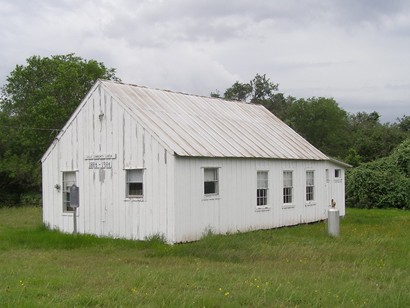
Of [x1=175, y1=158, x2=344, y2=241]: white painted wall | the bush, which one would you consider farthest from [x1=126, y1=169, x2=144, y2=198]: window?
the bush

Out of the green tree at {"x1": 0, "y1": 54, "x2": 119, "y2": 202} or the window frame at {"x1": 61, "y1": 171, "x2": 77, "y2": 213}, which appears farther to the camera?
the green tree at {"x1": 0, "y1": 54, "x2": 119, "y2": 202}

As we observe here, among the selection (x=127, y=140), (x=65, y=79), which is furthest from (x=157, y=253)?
(x=65, y=79)

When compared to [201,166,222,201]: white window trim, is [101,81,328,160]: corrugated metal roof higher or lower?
higher

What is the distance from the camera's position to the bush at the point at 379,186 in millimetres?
35219

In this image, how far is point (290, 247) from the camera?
53.5 feet

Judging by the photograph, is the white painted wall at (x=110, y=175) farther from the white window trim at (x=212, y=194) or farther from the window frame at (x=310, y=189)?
the window frame at (x=310, y=189)

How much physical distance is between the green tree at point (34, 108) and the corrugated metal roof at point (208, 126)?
1854 centimetres

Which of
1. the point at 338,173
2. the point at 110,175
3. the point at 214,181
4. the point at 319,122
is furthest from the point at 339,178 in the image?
the point at 319,122

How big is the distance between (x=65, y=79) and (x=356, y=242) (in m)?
29.2

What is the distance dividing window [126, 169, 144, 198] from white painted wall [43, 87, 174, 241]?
0.18 metres

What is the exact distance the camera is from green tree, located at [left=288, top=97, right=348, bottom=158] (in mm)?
66500

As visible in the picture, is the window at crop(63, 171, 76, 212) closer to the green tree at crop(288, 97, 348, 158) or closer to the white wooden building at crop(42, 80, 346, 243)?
the white wooden building at crop(42, 80, 346, 243)

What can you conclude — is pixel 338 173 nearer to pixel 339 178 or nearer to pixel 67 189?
pixel 339 178

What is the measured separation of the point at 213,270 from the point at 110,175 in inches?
324
